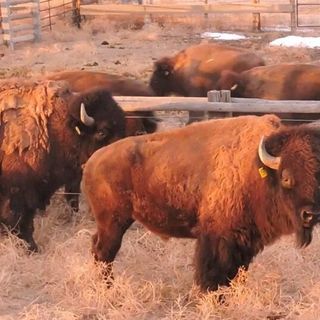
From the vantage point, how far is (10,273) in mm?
6789

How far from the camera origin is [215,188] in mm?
5824

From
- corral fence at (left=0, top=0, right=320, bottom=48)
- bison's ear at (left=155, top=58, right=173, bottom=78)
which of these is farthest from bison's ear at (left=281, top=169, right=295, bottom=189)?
corral fence at (left=0, top=0, right=320, bottom=48)

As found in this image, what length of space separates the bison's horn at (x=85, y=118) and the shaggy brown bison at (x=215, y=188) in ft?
4.29

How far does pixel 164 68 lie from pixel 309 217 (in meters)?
7.86

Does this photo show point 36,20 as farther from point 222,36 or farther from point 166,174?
point 166,174

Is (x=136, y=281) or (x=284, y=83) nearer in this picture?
(x=136, y=281)

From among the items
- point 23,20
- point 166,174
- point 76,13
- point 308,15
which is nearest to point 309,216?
point 166,174

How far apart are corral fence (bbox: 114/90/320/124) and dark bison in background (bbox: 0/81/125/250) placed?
803 mm

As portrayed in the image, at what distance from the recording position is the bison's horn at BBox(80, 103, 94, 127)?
25.1 feet

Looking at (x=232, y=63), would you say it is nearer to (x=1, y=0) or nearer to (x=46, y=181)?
(x=46, y=181)

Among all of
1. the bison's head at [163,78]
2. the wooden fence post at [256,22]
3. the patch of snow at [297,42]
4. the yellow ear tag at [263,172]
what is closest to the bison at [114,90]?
the bison's head at [163,78]

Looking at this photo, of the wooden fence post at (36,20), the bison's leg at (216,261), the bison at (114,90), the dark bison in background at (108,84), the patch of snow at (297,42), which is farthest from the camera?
the wooden fence post at (36,20)

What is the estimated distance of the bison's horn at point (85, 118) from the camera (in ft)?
25.1

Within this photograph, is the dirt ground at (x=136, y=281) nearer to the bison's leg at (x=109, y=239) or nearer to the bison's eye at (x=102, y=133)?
the bison's leg at (x=109, y=239)
